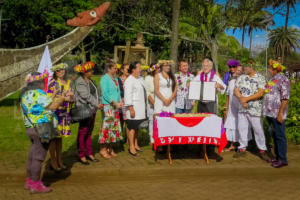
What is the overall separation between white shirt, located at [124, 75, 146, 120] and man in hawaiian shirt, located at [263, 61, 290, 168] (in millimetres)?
2349

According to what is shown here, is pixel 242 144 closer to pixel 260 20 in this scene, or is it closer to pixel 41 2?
pixel 260 20

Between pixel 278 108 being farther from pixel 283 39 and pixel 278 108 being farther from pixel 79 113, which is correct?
pixel 283 39

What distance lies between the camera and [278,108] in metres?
4.97

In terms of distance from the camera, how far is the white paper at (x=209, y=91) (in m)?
5.65

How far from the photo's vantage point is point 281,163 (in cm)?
502

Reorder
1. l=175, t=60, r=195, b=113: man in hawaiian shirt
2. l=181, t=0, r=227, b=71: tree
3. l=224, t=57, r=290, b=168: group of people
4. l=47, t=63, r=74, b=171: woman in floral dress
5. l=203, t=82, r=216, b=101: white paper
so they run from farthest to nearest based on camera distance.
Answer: l=181, t=0, r=227, b=71: tree → l=175, t=60, r=195, b=113: man in hawaiian shirt → l=203, t=82, r=216, b=101: white paper → l=224, t=57, r=290, b=168: group of people → l=47, t=63, r=74, b=171: woman in floral dress

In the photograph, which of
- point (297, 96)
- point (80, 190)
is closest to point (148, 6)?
point (297, 96)

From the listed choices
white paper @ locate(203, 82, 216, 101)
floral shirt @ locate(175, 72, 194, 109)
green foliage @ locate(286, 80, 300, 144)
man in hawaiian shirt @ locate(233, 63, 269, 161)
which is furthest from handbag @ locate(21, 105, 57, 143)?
green foliage @ locate(286, 80, 300, 144)

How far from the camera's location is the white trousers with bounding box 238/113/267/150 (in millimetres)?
5406

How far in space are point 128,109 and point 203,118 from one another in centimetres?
148

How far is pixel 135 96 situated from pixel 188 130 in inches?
49.2

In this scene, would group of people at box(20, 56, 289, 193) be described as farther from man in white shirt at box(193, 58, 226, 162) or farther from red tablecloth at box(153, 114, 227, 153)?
red tablecloth at box(153, 114, 227, 153)

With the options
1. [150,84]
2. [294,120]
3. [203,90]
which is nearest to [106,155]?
[150,84]

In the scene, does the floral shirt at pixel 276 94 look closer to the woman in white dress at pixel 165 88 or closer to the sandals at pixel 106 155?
the woman in white dress at pixel 165 88
